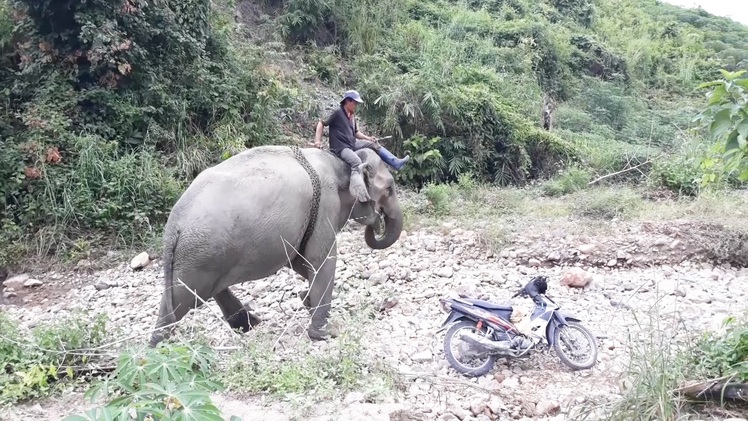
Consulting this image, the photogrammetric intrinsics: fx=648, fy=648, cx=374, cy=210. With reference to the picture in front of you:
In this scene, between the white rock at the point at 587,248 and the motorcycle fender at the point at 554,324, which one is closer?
the motorcycle fender at the point at 554,324

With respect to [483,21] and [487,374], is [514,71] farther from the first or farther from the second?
[487,374]

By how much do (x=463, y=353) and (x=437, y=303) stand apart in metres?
1.41

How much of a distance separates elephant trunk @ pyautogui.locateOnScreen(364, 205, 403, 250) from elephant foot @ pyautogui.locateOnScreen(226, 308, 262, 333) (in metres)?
1.39

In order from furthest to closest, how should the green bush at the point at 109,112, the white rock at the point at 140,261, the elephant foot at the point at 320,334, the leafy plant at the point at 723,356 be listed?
the green bush at the point at 109,112, the white rock at the point at 140,261, the elephant foot at the point at 320,334, the leafy plant at the point at 723,356

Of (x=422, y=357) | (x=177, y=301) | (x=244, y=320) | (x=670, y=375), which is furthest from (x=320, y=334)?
(x=670, y=375)

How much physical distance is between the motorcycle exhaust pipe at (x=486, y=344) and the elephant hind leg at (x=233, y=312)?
1932mm

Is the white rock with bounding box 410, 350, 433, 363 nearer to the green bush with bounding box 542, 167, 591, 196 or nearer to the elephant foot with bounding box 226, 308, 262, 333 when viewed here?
the elephant foot with bounding box 226, 308, 262, 333

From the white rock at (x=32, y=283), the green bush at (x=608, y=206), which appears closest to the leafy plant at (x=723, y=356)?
the green bush at (x=608, y=206)

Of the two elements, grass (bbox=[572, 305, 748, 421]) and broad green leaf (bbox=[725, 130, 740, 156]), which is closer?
broad green leaf (bbox=[725, 130, 740, 156])

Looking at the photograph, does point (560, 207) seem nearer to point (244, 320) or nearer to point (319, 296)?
point (319, 296)

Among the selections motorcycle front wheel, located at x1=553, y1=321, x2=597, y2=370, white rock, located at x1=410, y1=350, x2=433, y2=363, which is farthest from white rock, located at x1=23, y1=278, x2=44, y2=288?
motorcycle front wheel, located at x1=553, y1=321, x2=597, y2=370

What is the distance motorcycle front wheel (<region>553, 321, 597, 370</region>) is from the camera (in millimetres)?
4766

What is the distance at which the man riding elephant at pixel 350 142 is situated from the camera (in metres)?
5.84

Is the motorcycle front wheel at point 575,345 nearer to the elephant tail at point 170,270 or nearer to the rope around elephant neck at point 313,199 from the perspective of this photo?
the rope around elephant neck at point 313,199
